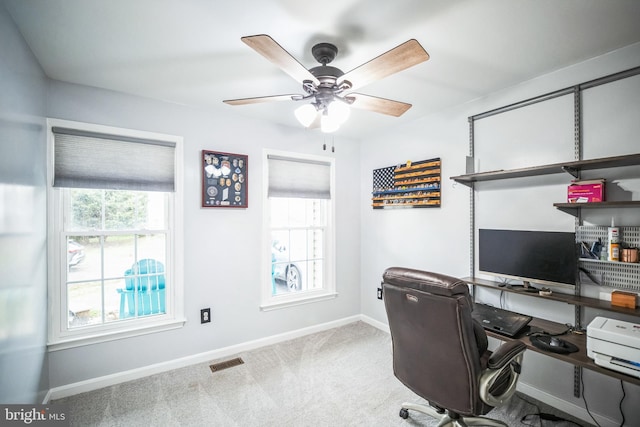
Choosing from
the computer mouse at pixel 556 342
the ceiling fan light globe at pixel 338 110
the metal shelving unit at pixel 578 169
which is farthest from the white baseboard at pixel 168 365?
the ceiling fan light globe at pixel 338 110

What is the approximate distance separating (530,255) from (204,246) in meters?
2.84

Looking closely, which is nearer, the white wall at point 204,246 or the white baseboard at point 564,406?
the white baseboard at point 564,406

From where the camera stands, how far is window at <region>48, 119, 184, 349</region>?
226cm

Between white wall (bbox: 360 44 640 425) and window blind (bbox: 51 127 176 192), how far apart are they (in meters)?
2.52

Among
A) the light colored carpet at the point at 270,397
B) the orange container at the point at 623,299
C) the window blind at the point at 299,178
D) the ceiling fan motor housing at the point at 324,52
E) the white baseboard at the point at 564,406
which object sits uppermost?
the ceiling fan motor housing at the point at 324,52

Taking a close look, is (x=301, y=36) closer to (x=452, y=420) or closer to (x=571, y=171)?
(x=571, y=171)

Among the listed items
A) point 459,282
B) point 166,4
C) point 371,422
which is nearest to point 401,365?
point 371,422

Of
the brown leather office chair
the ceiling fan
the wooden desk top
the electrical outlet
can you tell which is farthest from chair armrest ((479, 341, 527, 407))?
the electrical outlet

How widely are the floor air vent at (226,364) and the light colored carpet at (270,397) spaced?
0.19 ft

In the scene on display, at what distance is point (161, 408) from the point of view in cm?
212

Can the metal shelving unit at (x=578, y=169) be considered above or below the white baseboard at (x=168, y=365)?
above

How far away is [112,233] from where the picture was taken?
2467 mm

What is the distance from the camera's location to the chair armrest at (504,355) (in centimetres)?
149

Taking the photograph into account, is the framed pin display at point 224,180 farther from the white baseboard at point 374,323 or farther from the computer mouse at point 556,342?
the computer mouse at point 556,342
